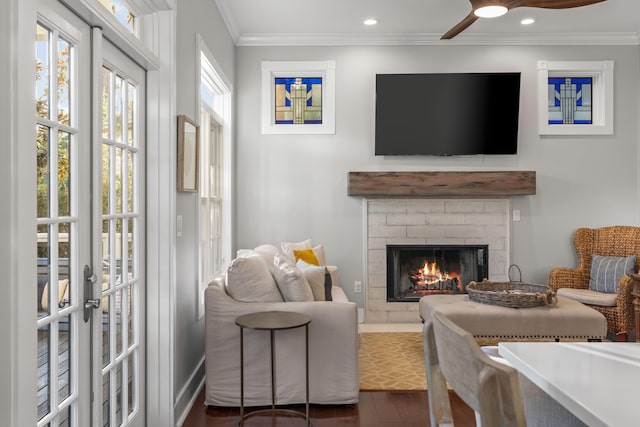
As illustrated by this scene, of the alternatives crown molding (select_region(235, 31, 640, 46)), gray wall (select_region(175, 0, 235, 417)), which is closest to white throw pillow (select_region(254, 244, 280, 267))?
gray wall (select_region(175, 0, 235, 417))

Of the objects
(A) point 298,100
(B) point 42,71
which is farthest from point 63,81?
(A) point 298,100

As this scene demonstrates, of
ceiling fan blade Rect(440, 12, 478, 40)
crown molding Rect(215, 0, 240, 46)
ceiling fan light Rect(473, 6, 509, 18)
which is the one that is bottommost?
ceiling fan light Rect(473, 6, 509, 18)

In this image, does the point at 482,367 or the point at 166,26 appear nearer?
the point at 482,367

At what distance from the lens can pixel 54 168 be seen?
1765 millimetres

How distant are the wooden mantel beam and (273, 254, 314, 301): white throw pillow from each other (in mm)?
1951

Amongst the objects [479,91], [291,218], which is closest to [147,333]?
[291,218]

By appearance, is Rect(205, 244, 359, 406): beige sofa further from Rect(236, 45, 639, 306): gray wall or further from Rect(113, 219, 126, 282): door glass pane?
Rect(236, 45, 639, 306): gray wall

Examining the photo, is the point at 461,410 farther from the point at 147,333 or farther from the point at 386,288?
the point at 386,288

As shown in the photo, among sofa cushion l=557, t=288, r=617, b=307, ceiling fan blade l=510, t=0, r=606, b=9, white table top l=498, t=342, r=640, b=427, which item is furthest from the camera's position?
sofa cushion l=557, t=288, r=617, b=307

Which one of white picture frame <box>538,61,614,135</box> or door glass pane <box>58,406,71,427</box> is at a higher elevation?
white picture frame <box>538,61,614,135</box>

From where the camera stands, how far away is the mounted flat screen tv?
5234mm

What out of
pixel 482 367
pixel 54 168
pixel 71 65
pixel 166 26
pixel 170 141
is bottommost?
pixel 482 367

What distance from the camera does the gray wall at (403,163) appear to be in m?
5.32

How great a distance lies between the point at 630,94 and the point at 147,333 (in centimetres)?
521
